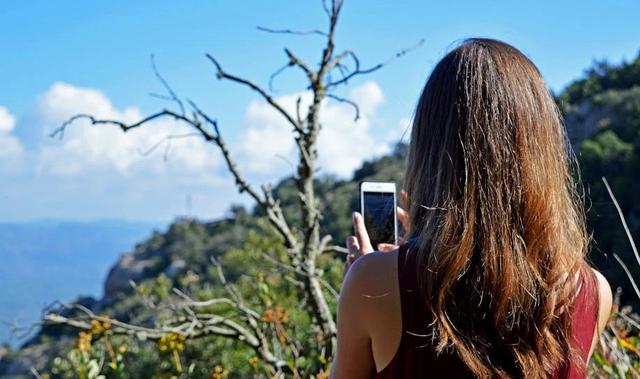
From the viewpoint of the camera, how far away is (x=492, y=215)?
3.77 ft

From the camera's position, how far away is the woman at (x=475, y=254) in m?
1.14

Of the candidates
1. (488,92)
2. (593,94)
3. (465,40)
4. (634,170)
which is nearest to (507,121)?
(488,92)

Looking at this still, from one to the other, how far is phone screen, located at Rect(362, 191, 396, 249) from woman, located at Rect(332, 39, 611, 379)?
0.43m

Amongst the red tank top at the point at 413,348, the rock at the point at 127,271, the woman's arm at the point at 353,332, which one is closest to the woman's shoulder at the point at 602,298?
the red tank top at the point at 413,348

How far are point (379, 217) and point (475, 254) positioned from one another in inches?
21.2

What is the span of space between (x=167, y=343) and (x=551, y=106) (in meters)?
1.90

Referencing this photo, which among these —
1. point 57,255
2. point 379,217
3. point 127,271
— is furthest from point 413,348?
point 57,255

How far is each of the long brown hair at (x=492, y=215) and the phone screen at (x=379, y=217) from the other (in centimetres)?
43

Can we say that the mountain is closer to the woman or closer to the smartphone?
the smartphone

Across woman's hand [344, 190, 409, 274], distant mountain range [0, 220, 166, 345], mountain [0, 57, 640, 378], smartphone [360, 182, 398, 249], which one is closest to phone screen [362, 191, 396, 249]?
smartphone [360, 182, 398, 249]

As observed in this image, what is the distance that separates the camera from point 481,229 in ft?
3.79

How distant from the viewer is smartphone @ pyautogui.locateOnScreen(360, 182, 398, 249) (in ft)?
5.43

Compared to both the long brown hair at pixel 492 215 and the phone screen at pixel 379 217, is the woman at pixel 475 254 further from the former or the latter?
the phone screen at pixel 379 217

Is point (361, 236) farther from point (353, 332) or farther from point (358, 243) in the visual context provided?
point (353, 332)
